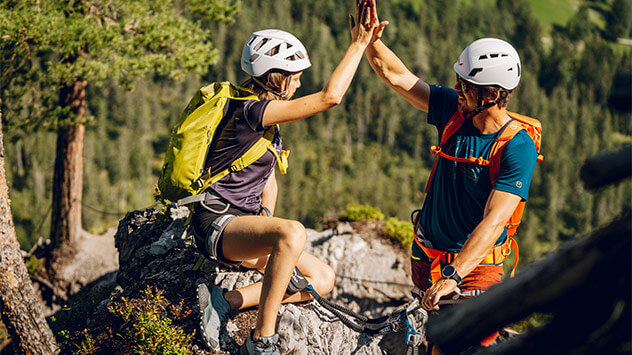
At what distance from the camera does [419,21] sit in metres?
200

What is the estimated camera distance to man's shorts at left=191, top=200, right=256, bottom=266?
227 inches

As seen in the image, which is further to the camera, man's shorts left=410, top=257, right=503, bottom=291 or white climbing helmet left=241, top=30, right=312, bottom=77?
man's shorts left=410, top=257, right=503, bottom=291

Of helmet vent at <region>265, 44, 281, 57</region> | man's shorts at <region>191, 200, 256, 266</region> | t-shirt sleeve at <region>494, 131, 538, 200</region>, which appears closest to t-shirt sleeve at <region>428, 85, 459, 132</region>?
t-shirt sleeve at <region>494, 131, 538, 200</region>

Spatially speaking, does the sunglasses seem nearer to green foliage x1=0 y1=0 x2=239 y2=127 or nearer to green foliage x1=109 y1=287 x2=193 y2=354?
green foliage x1=109 y1=287 x2=193 y2=354

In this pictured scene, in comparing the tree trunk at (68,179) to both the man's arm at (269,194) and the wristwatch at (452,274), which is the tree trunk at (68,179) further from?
the wristwatch at (452,274)

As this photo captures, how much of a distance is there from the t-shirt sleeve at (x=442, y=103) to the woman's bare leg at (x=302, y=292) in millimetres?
2198

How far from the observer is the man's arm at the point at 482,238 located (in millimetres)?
5379

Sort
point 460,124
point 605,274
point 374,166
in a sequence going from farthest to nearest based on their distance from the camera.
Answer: point 374,166 → point 460,124 → point 605,274

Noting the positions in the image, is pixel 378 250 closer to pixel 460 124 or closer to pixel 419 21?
Answer: pixel 460 124

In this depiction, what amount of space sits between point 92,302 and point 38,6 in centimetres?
601

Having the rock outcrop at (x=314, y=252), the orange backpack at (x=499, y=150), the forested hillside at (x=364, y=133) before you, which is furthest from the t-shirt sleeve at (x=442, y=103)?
the forested hillside at (x=364, y=133)

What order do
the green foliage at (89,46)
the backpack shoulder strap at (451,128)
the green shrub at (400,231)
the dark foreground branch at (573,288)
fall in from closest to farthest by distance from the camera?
the dark foreground branch at (573,288) < the backpack shoulder strap at (451,128) < the green foliage at (89,46) < the green shrub at (400,231)

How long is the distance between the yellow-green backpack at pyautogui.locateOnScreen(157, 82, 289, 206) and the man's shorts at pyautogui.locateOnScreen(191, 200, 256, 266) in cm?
22

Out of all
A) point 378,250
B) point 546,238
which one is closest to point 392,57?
point 378,250
